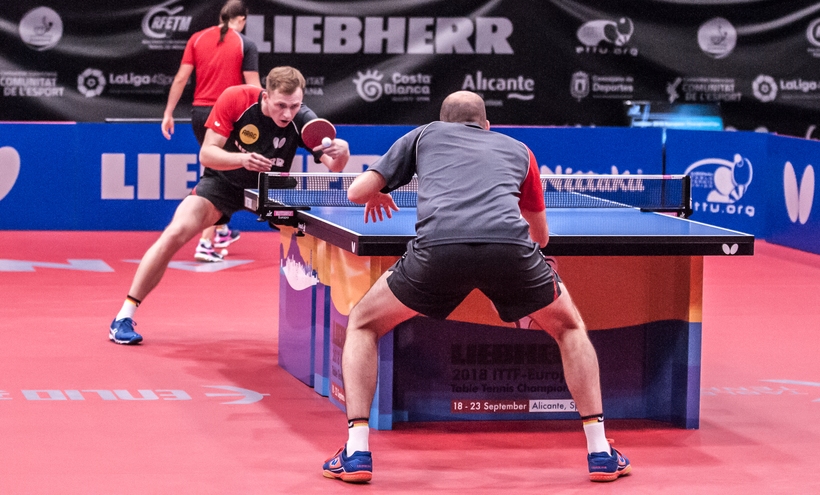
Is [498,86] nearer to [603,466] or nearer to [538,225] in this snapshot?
[538,225]

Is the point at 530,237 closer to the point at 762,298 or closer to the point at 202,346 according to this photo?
the point at 202,346

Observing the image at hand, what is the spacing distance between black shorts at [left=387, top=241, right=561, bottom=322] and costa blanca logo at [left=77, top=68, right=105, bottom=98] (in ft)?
26.8

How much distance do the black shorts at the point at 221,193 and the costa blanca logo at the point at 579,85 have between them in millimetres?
6466

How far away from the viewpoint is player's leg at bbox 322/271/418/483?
458 cm

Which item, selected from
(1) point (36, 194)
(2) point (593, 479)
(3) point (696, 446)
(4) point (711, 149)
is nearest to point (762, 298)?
(4) point (711, 149)

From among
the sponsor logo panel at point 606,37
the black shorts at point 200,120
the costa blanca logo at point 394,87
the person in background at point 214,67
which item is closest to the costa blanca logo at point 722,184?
the sponsor logo panel at point 606,37

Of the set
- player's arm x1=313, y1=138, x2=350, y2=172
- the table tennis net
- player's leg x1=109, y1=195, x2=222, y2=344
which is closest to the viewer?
the table tennis net

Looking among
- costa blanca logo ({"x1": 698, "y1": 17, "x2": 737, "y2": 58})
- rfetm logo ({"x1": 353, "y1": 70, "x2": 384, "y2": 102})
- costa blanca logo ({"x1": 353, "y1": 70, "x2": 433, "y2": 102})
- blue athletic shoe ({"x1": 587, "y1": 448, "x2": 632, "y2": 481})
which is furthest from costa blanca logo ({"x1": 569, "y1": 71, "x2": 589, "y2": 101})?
blue athletic shoe ({"x1": 587, "y1": 448, "x2": 632, "y2": 481})

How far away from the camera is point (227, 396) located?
5.91 meters

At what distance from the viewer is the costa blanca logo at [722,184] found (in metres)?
11.5

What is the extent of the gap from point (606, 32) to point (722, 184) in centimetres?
215

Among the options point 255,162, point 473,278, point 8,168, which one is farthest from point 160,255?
point 8,168

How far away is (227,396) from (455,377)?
1.07 meters

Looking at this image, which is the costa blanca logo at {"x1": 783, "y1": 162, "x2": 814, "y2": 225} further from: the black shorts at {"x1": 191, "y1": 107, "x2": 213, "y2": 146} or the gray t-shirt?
the gray t-shirt
